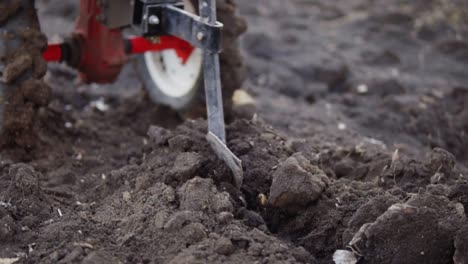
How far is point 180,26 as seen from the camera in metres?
3.45

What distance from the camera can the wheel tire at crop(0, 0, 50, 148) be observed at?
11.6 feet

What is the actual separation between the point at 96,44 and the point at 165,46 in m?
0.36

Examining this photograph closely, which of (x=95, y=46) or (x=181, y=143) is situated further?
(x=95, y=46)

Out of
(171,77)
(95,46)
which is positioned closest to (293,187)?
(95,46)

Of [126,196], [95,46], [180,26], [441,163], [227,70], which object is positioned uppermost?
[180,26]

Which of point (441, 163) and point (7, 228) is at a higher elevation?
point (441, 163)

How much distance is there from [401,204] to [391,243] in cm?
13

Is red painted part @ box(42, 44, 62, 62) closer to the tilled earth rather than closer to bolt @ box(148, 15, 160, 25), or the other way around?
the tilled earth

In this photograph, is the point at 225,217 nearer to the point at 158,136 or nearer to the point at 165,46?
the point at 158,136

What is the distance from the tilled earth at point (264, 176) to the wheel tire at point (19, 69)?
16 centimetres

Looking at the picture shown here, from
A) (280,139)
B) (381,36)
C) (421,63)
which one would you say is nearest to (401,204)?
(280,139)

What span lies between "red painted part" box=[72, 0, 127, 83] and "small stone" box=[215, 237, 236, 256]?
5.90ft

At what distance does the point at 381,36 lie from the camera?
6.53 meters

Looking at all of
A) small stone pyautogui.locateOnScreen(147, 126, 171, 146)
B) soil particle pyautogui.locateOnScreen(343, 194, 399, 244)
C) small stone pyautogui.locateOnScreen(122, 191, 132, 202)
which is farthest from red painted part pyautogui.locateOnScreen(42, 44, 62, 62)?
soil particle pyautogui.locateOnScreen(343, 194, 399, 244)
